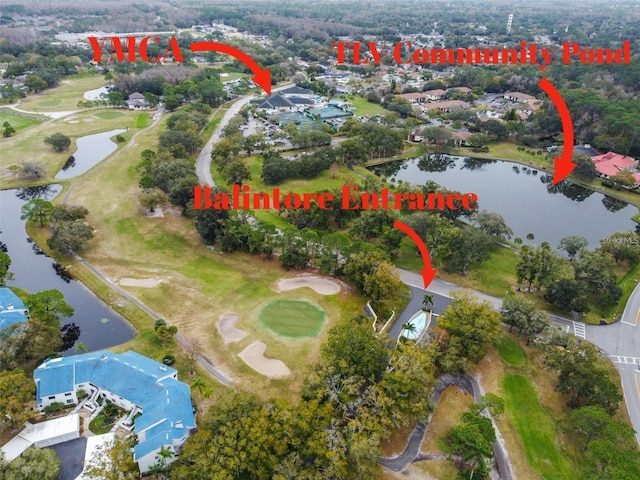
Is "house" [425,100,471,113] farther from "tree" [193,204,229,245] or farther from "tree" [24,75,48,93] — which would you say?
"tree" [24,75,48,93]

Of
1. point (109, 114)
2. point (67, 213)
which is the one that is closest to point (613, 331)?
point (67, 213)

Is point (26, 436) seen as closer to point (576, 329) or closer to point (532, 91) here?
point (576, 329)

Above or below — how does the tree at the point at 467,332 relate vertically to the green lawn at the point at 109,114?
below

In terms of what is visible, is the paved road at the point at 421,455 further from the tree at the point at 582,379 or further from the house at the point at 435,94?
the house at the point at 435,94

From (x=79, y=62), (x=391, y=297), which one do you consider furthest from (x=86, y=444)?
(x=79, y=62)

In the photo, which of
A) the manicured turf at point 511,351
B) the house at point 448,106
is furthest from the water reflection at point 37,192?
the house at point 448,106

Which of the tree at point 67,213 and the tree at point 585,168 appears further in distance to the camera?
the tree at point 585,168

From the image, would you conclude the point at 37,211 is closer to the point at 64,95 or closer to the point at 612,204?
the point at 64,95
